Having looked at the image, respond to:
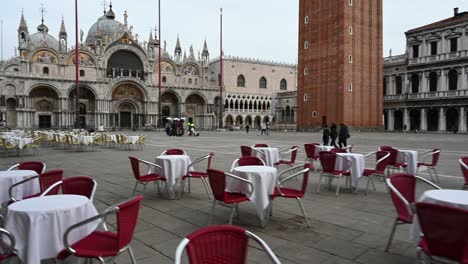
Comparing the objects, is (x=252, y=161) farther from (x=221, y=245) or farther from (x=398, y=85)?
(x=398, y=85)

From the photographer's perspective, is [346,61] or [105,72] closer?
[346,61]

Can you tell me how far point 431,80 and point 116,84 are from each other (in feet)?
141

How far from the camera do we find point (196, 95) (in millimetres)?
55406

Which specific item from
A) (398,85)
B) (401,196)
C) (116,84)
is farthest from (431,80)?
(401,196)

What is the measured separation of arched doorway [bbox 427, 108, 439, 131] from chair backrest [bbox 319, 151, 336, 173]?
140 ft

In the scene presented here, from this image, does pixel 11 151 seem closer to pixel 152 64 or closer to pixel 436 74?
pixel 152 64

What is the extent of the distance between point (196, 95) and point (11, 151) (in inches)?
1611

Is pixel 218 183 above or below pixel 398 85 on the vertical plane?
below

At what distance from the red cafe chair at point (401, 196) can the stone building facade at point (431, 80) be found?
41884 millimetres

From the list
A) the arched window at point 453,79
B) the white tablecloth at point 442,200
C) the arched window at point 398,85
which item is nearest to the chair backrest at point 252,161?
the white tablecloth at point 442,200

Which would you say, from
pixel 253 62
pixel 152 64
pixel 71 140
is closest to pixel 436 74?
pixel 253 62

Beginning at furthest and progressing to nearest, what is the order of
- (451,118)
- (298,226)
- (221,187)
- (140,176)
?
(451,118) < (140,176) < (298,226) < (221,187)

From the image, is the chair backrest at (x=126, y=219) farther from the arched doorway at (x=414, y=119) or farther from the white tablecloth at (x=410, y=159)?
the arched doorway at (x=414, y=119)

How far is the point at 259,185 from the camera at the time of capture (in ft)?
15.2
